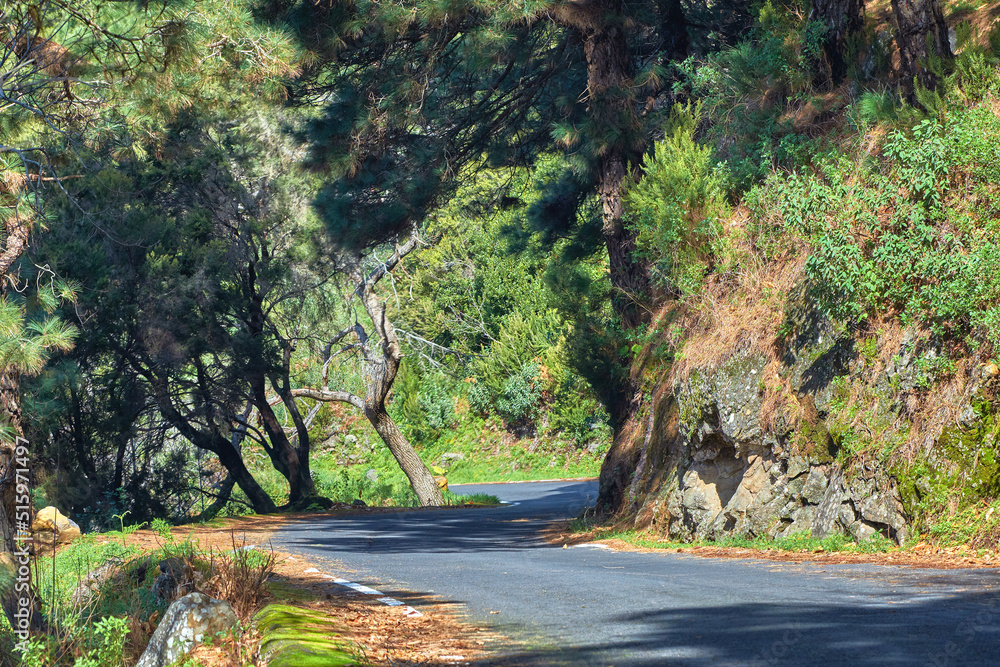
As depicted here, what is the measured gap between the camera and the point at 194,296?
71.8ft

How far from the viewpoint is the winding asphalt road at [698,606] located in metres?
Result: 5.44

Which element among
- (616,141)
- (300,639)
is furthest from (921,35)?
(300,639)

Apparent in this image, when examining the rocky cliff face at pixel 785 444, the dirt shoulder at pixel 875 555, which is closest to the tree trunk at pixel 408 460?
the rocky cliff face at pixel 785 444

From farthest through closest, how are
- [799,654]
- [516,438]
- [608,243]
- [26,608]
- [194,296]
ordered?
1. [516,438]
2. [194,296]
3. [608,243]
4. [26,608]
5. [799,654]

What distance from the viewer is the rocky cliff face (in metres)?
10.6

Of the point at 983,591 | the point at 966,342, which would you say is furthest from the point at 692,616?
the point at 966,342

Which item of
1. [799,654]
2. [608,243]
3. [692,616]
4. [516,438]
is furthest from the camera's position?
[516,438]

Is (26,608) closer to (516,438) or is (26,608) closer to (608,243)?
(608,243)

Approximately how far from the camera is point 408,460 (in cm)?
2722

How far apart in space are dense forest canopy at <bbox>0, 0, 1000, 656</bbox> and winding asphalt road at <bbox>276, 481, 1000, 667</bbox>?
3.60 metres

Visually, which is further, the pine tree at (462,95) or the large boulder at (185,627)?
the pine tree at (462,95)

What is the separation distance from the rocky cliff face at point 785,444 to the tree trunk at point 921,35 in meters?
3.40

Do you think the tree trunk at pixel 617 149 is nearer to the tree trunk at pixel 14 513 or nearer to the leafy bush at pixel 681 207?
the leafy bush at pixel 681 207

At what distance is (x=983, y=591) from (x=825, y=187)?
6.02 metres
